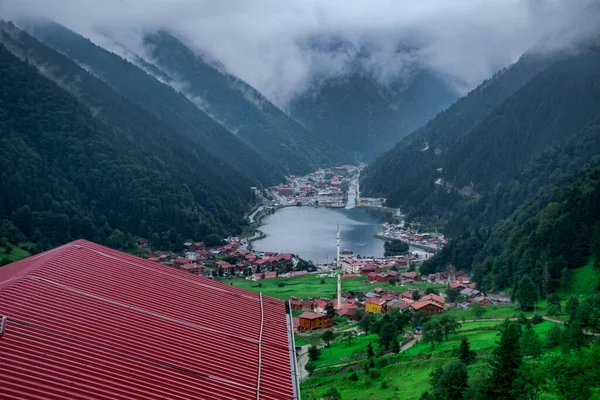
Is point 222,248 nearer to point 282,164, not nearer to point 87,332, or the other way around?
point 87,332

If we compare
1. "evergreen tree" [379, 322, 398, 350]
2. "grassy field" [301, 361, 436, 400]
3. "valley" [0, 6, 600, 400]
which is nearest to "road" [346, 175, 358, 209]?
"valley" [0, 6, 600, 400]

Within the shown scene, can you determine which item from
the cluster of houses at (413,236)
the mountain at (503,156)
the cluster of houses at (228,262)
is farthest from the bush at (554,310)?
the mountain at (503,156)

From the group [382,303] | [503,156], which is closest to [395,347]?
[382,303]

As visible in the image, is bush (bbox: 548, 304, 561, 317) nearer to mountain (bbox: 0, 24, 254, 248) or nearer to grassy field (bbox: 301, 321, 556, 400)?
grassy field (bbox: 301, 321, 556, 400)

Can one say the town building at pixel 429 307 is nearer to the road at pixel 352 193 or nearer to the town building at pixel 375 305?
the town building at pixel 375 305

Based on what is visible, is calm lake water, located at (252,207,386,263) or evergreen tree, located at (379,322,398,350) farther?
calm lake water, located at (252,207,386,263)

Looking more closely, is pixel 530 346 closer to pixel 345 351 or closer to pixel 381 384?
pixel 381 384

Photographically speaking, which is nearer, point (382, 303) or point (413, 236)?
point (382, 303)
